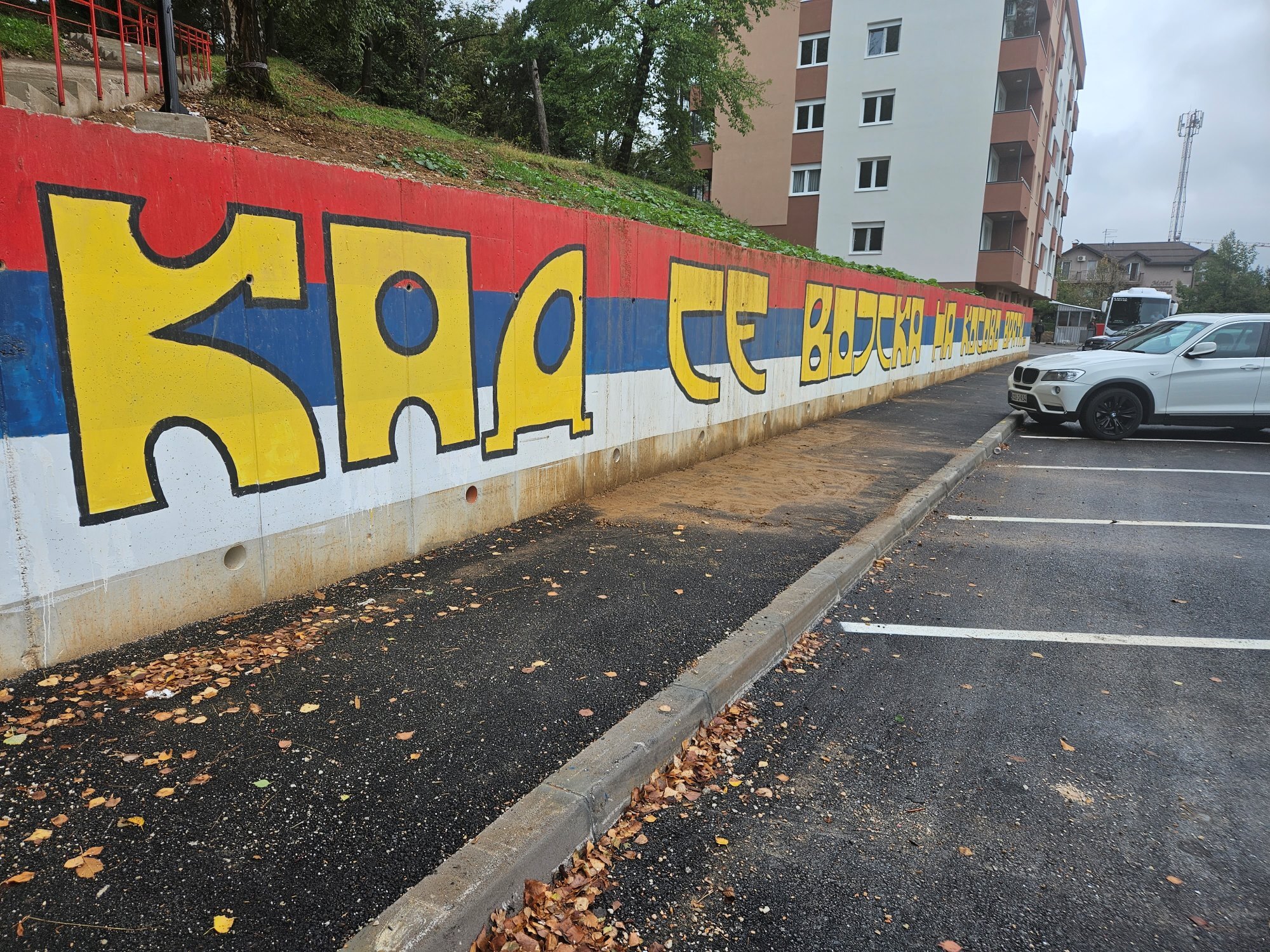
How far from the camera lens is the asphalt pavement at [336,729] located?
2148 millimetres

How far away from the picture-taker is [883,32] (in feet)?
115

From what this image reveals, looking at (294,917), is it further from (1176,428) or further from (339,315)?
(1176,428)

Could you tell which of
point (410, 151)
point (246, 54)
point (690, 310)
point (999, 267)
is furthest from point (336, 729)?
point (999, 267)

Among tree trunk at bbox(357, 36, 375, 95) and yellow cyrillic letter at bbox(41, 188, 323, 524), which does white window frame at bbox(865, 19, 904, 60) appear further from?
yellow cyrillic letter at bbox(41, 188, 323, 524)

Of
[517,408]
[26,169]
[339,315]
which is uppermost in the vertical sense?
[26,169]

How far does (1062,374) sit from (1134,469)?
2.60m

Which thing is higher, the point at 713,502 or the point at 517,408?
the point at 517,408

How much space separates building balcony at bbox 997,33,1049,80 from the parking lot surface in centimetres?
3452

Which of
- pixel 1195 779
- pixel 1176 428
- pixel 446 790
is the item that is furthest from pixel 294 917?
pixel 1176 428

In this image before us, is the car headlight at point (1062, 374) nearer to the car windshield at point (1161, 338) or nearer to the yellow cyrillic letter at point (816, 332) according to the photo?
the car windshield at point (1161, 338)

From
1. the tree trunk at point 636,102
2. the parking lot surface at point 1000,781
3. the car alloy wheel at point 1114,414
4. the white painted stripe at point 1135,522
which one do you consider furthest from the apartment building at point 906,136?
the parking lot surface at point 1000,781

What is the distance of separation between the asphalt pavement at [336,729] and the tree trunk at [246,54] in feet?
35.6

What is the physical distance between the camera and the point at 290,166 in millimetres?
4059

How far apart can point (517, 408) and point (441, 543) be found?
1.18 meters
